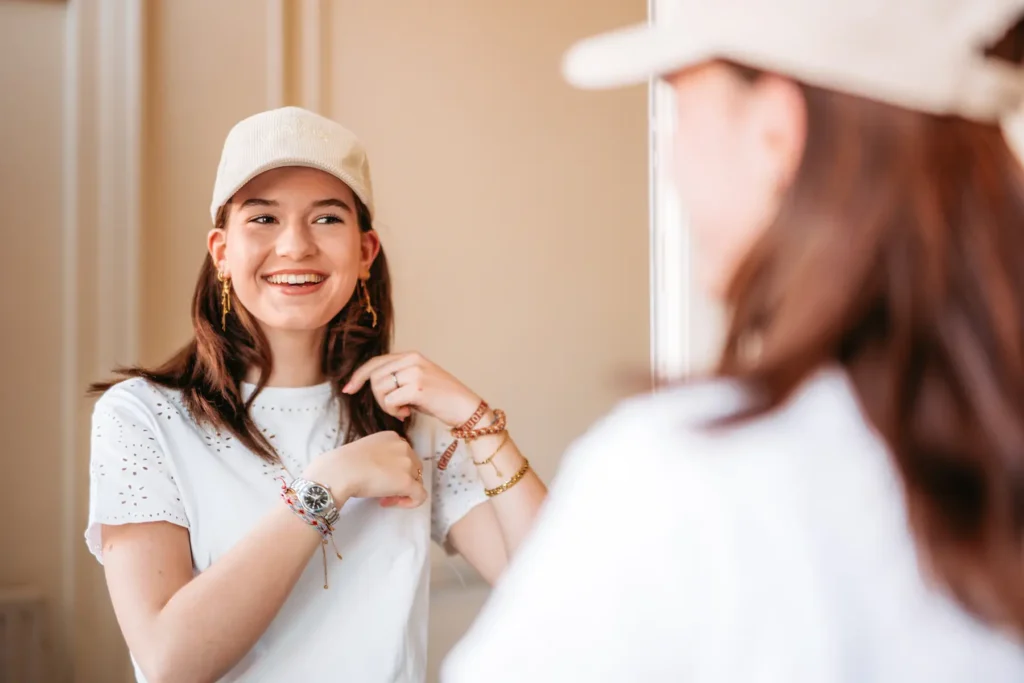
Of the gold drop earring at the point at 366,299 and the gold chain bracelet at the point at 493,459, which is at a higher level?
the gold drop earring at the point at 366,299

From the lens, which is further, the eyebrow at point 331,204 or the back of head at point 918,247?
the eyebrow at point 331,204

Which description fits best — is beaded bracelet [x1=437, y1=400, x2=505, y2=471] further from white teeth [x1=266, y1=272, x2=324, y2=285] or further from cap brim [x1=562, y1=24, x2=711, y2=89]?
cap brim [x1=562, y1=24, x2=711, y2=89]

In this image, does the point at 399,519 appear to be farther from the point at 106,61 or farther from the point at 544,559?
the point at 106,61

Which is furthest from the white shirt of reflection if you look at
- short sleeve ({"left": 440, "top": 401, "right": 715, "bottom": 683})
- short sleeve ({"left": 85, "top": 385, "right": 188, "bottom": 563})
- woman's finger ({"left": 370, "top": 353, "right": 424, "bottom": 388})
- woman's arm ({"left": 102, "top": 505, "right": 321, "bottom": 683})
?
woman's finger ({"left": 370, "top": 353, "right": 424, "bottom": 388})

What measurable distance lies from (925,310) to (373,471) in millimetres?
852

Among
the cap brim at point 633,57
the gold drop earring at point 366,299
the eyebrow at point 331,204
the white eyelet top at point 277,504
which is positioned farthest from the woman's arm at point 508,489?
the cap brim at point 633,57

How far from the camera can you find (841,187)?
40cm

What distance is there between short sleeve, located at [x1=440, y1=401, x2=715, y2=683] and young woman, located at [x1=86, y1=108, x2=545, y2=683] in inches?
27.4

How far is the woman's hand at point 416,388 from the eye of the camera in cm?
128

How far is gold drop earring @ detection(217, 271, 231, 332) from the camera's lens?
1.26 metres

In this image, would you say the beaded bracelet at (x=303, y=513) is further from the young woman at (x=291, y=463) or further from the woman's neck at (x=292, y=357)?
the woman's neck at (x=292, y=357)

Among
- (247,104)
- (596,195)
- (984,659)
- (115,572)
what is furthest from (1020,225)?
(596,195)

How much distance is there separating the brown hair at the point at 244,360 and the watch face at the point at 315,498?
7.1 inches

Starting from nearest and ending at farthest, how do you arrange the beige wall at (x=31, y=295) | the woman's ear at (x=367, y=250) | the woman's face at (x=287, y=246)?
1. the woman's face at (x=287, y=246)
2. the woman's ear at (x=367, y=250)
3. the beige wall at (x=31, y=295)
